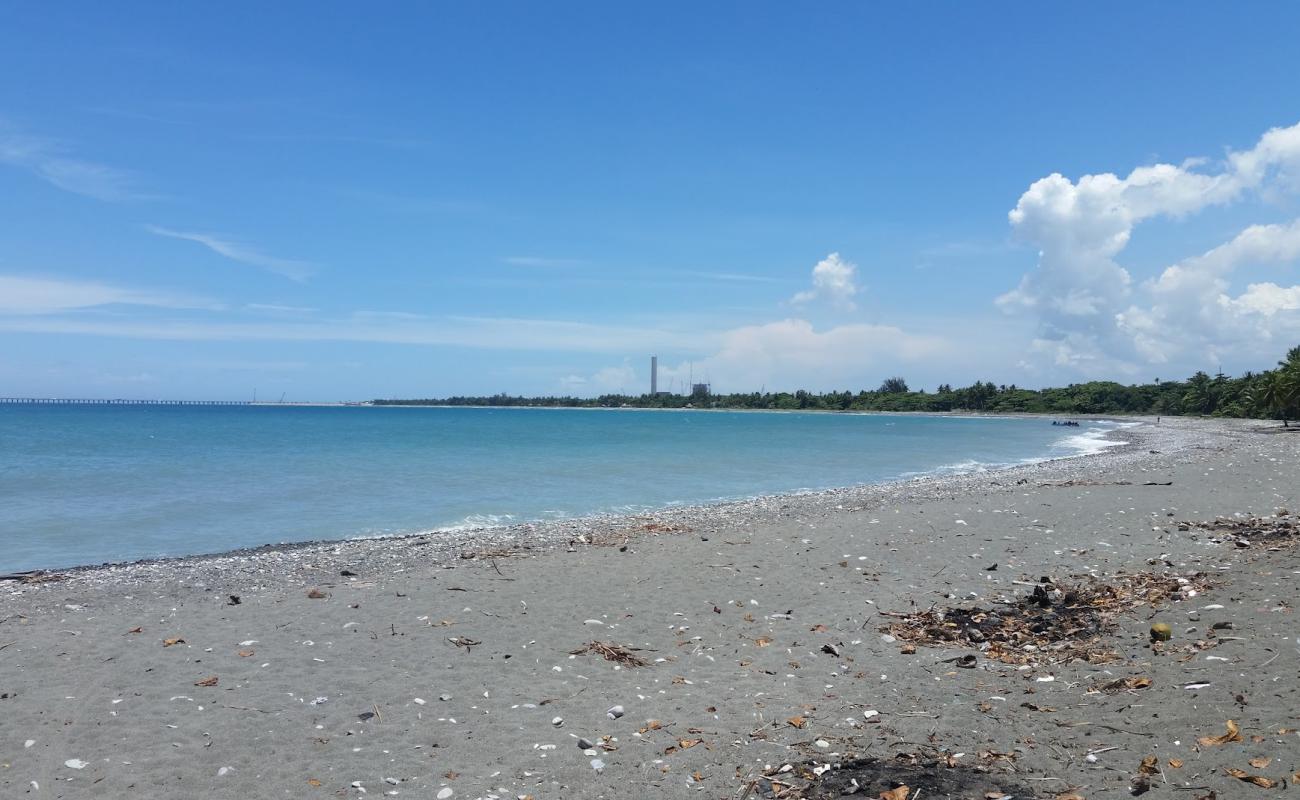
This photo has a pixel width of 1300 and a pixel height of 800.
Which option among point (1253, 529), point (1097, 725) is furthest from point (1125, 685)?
point (1253, 529)

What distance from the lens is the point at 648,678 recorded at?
8273 millimetres

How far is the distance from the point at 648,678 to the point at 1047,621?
466 centimetres

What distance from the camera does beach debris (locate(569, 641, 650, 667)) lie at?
877 cm

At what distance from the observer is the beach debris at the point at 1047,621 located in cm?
812

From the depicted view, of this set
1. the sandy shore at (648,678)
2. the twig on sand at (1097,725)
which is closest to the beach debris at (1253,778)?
the sandy shore at (648,678)

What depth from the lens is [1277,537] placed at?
1228cm

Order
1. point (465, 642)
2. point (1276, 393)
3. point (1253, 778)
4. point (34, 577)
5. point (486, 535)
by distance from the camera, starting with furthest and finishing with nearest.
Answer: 1. point (1276, 393)
2. point (486, 535)
3. point (34, 577)
4. point (465, 642)
5. point (1253, 778)

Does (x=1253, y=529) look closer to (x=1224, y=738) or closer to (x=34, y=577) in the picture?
(x=1224, y=738)

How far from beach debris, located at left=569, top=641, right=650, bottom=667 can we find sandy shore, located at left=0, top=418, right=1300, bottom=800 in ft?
0.63

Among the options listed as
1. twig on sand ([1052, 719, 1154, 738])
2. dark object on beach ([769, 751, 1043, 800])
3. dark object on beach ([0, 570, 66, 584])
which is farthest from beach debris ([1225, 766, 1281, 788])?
dark object on beach ([0, 570, 66, 584])

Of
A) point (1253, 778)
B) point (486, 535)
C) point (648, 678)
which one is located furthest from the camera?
point (486, 535)

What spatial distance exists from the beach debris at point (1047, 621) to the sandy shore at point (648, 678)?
152mm

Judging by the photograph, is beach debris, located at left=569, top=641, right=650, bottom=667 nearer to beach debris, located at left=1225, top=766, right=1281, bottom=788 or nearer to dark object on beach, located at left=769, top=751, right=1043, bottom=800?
dark object on beach, located at left=769, top=751, right=1043, bottom=800

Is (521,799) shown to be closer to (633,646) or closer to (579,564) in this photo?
(633,646)
